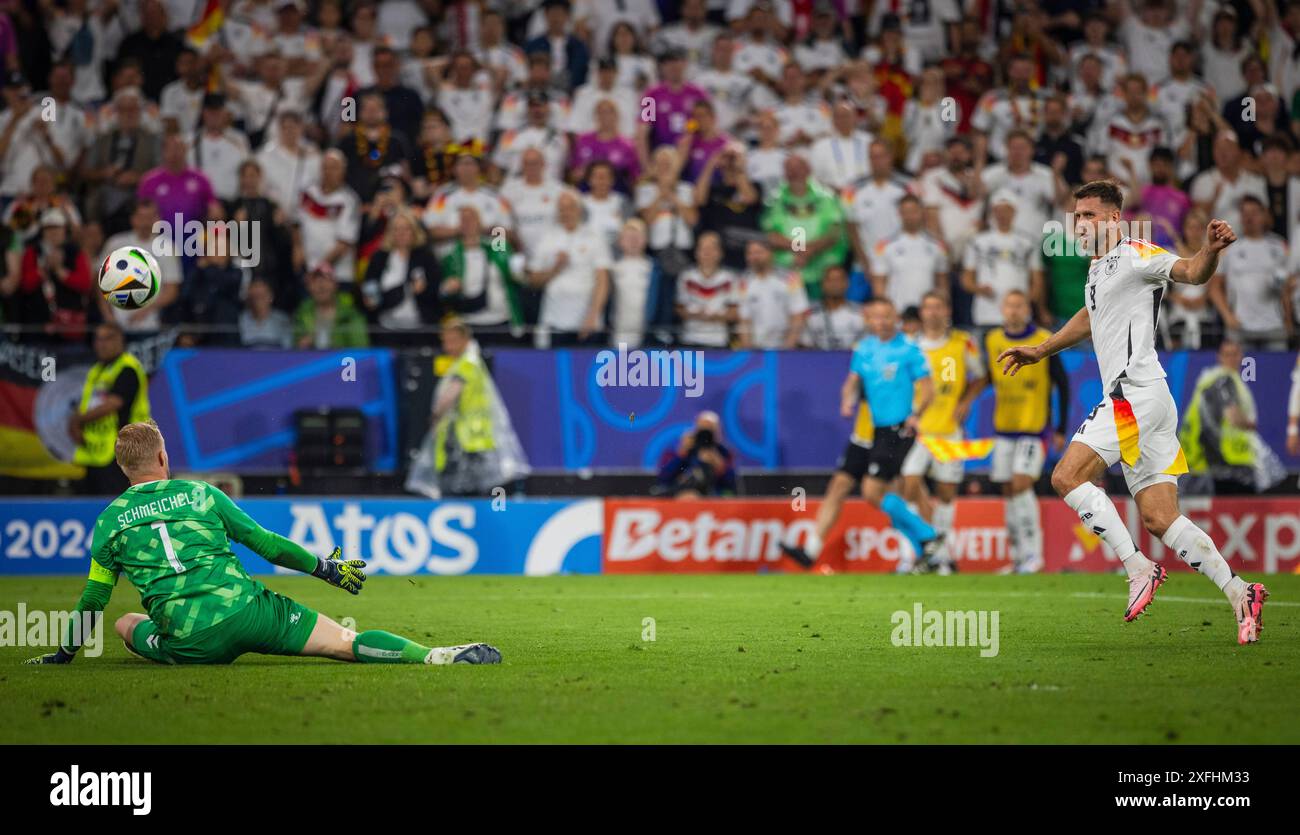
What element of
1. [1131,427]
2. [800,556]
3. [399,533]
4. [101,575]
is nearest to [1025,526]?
[800,556]

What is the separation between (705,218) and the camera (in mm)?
18453

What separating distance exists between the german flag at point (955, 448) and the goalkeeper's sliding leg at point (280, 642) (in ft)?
30.0

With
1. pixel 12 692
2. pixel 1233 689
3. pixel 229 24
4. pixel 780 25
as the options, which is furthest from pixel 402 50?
pixel 1233 689

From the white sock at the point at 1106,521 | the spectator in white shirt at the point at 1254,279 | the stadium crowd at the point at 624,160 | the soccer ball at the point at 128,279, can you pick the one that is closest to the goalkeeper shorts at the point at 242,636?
the soccer ball at the point at 128,279

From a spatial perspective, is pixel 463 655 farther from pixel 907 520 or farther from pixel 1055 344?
pixel 907 520

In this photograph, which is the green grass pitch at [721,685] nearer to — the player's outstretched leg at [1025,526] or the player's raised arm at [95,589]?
the player's raised arm at [95,589]

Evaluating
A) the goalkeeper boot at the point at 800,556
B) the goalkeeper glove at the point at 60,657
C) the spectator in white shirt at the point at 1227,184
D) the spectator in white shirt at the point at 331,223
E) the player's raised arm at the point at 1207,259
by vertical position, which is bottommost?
the goalkeeper boot at the point at 800,556

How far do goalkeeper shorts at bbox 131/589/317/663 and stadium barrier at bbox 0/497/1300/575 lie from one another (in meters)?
7.68

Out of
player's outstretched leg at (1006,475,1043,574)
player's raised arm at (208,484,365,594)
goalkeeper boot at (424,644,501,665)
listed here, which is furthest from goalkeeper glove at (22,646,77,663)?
player's outstretched leg at (1006,475,1043,574)

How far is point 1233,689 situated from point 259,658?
17.3ft

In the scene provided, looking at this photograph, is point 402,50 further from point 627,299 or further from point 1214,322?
point 1214,322

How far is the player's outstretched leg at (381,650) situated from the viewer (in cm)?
873

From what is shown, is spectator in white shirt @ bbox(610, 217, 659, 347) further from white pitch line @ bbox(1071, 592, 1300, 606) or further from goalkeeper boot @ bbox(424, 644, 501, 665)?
goalkeeper boot @ bbox(424, 644, 501, 665)

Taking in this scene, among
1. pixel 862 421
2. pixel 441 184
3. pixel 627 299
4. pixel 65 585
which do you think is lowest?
pixel 65 585
